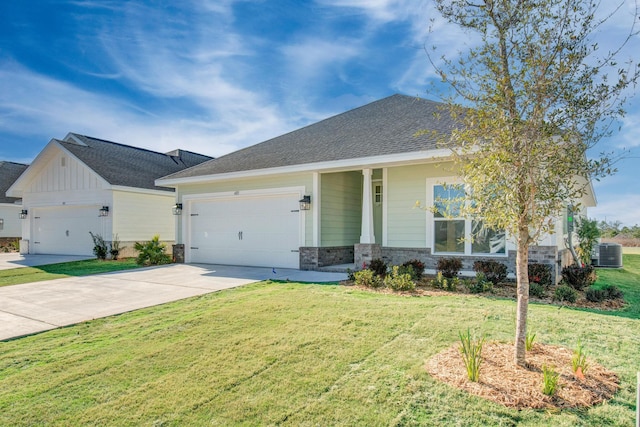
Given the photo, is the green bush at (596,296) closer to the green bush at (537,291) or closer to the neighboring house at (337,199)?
the green bush at (537,291)

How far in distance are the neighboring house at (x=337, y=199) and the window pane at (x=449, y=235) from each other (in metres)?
0.02

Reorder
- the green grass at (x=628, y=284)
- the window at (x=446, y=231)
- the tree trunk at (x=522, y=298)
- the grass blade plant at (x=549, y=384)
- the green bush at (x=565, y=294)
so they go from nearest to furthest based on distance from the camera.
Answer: the grass blade plant at (x=549, y=384)
the tree trunk at (x=522, y=298)
the green grass at (x=628, y=284)
the green bush at (x=565, y=294)
the window at (x=446, y=231)

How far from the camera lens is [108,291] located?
25.4 ft

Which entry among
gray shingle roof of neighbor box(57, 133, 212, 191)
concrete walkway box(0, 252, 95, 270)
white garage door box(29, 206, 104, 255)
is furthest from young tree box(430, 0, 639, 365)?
white garage door box(29, 206, 104, 255)

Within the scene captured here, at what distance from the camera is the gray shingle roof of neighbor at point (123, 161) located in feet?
51.6

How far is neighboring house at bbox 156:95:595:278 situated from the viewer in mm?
9273

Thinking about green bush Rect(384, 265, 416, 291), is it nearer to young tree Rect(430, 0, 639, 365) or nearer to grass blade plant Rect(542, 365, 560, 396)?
young tree Rect(430, 0, 639, 365)

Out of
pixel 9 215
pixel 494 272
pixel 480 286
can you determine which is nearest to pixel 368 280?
pixel 480 286

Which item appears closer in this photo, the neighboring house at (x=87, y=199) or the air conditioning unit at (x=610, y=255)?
the air conditioning unit at (x=610, y=255)

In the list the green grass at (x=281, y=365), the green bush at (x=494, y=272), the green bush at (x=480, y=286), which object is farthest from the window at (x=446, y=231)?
the green grass at (x=281, y=365)

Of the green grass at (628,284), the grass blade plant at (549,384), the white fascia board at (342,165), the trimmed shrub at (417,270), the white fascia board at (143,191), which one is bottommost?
the green grass at (628,284)

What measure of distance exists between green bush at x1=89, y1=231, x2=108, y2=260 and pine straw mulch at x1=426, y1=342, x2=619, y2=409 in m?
14.7

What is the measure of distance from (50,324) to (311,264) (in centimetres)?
638

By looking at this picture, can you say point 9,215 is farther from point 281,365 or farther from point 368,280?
point 281,365
